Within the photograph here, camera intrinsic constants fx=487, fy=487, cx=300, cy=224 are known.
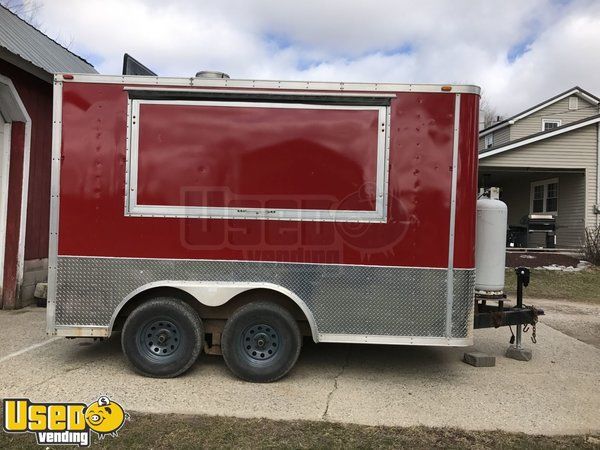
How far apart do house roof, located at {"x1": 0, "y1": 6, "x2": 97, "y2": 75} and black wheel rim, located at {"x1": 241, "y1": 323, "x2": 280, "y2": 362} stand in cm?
567

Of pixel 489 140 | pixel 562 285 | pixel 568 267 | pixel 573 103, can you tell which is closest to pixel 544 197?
pixel 568 267

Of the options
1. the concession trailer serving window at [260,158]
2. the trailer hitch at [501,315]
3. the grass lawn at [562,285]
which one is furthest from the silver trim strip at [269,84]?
the grass lawn at [562,285]

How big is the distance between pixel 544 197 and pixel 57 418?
64.3ft

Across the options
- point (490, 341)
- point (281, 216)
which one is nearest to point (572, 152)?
point (490, 341)

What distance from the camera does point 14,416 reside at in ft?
12.5

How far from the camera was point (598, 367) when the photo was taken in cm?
575

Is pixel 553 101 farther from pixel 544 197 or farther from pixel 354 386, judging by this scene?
pixel 354 386

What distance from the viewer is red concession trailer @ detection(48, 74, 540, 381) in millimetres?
4766

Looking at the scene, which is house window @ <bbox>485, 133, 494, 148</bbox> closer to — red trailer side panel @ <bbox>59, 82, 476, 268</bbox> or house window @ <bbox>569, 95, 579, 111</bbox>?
house window @ <bbox>569, 95, 579, 111</bbox>

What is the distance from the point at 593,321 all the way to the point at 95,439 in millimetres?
8319

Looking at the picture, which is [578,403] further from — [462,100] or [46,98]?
[46,98]

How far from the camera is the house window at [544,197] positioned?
18680mm

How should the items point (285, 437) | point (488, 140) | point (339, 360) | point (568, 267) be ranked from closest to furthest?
point (285, 437) < point (339, 360) < point (568, 267) < point (488, 140)

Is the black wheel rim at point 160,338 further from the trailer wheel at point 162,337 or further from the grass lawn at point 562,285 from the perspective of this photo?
the grass lawn at point 562,285
